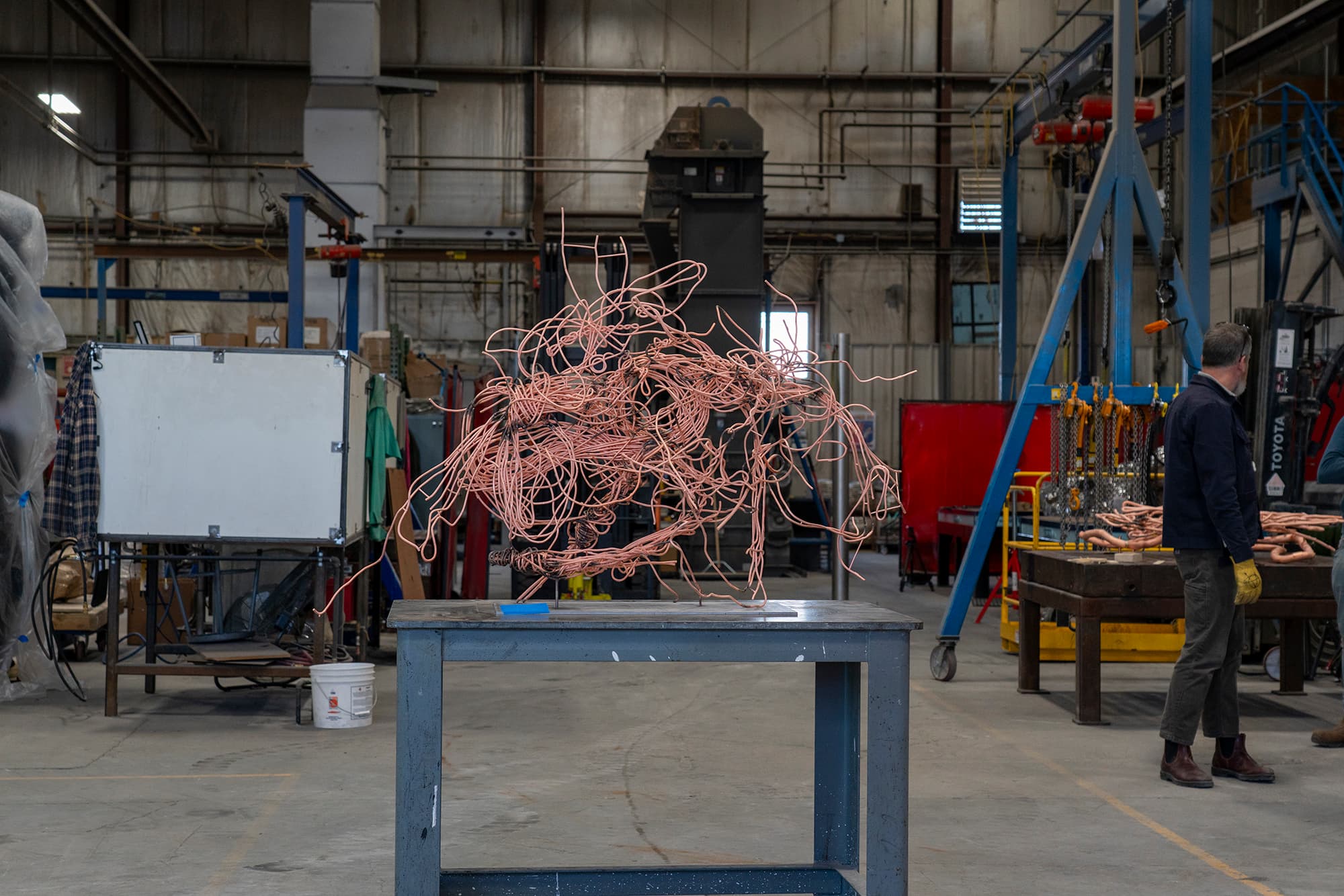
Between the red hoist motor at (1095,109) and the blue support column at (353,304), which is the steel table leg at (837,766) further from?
the blue support column at (353,304)

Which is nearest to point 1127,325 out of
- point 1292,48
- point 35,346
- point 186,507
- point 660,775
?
point 660,775

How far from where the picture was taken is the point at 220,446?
6.39 metres

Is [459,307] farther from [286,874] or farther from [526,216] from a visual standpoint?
[286,874]

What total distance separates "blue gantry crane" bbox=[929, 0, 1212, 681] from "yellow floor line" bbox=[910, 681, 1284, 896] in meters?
1.07

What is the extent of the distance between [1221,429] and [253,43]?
57.3 ft

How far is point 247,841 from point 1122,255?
595cm

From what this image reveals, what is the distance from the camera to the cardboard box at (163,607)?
816 cm

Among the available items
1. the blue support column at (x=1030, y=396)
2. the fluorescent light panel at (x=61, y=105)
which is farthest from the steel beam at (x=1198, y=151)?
the fluorescent light panel at (x=61, y=105)

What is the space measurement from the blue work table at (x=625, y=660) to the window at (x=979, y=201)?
668 inches

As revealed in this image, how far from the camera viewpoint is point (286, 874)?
390 centimetres

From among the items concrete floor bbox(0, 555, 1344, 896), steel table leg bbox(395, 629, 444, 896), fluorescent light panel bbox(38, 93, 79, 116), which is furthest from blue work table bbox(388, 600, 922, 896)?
fluorescent light panel bbox(38, 93, 79, 116)

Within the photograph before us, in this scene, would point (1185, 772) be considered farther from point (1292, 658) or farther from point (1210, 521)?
point (1292, 658)

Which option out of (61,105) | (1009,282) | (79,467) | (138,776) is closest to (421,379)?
(61,105)

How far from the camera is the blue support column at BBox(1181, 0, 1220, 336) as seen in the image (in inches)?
318
